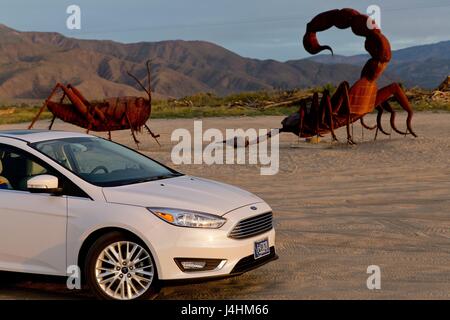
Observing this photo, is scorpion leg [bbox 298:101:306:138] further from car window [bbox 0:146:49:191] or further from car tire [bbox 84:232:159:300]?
car tire [bbox 84:232:159:300]

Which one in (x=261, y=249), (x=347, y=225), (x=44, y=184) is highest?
(x=44, y=184)

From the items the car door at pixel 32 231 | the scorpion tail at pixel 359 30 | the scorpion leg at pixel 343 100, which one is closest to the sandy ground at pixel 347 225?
the car door at pixel 32 231

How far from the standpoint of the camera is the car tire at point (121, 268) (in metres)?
6.92

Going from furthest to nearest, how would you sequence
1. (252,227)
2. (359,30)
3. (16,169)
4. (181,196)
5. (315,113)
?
(315,113), (359,30), (16,169), (252,227), (181,196)

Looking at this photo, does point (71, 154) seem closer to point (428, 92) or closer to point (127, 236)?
point (127, 236)

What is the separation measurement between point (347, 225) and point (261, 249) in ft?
11.4

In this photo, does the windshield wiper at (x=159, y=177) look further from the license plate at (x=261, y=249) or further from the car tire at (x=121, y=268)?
the license plate at (x=261, y=249)

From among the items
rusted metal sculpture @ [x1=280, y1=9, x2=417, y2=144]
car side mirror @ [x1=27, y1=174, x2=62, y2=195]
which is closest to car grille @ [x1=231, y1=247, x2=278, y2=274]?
car side mirror @ [x1=27, y1=174, x2=62, y2=195]

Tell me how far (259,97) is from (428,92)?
996 cm

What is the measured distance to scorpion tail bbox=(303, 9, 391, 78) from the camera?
18578 millimetres

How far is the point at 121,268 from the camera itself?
6.95 metres

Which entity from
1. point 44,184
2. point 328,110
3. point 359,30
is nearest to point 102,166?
point 44,184

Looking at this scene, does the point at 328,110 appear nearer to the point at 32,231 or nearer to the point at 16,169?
the point at 16,169

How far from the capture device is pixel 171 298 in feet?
24.0
